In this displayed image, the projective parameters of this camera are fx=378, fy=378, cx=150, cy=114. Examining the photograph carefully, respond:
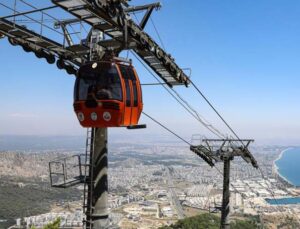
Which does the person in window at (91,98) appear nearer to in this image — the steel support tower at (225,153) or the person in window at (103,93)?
the person in window at (103,93)

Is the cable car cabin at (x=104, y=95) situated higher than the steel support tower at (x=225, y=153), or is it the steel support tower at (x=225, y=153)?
the cable car cabin at (x=104, y=95)

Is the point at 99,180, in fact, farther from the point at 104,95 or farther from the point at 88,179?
the point at 104,95

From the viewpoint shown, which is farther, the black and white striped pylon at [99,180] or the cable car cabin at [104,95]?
the black and white striped pylon at [99,180]

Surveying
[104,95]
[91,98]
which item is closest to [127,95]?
[104,95]

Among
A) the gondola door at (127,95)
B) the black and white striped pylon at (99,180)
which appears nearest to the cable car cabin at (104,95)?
the gondola door at (127,95)

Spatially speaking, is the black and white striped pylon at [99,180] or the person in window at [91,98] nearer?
the person in window at [91,98]

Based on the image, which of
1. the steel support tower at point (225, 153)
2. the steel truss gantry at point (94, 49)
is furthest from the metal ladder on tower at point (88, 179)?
the steel support tower at point (225, 153)

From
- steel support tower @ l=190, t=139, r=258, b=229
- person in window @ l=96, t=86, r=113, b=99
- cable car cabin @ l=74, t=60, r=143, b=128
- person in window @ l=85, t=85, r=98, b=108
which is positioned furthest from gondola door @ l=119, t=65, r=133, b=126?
steel support tower @ l=190, t=139, r=258, b=229

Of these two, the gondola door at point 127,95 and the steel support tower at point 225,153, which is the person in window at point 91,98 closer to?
the gondola door at point 127,95

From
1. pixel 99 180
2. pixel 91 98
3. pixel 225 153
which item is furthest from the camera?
pixel 225 153
